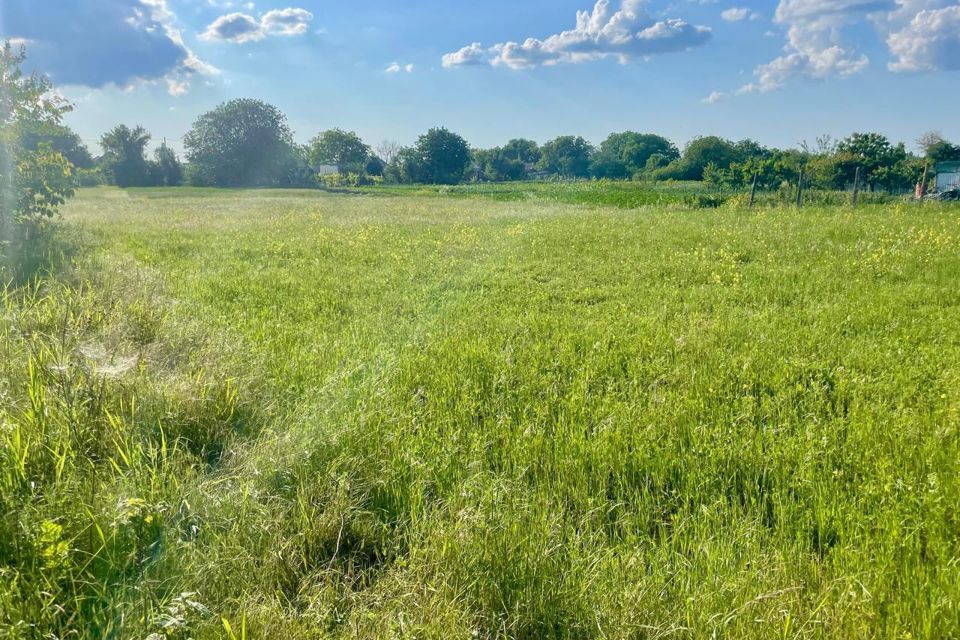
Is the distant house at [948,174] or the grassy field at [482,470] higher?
the distant house at [948,174]

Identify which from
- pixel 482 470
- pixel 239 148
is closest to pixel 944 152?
pixel 482 470

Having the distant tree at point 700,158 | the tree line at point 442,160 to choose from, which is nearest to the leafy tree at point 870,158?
the tree line at point 442,160

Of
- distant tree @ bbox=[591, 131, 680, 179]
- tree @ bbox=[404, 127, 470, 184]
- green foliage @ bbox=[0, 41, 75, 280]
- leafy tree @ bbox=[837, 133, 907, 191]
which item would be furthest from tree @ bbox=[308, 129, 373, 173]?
green foliage @ bbox=[0, 41, 75, 280]

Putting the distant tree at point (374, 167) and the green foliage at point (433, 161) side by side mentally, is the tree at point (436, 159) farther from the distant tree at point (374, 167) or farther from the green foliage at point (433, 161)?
the distant tree at point (374, 167)

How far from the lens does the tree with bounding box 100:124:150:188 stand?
8123cm

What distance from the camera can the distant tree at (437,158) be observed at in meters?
114

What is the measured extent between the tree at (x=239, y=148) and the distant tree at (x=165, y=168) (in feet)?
8.22

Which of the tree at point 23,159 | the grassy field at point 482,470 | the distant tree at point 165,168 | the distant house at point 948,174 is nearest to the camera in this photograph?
the grassy field at point 482,470

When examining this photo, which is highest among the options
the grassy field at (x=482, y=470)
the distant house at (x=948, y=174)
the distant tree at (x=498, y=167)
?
the distant tree at (x=498, y=167)

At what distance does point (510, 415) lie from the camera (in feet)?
13.9

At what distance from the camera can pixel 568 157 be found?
149625mm

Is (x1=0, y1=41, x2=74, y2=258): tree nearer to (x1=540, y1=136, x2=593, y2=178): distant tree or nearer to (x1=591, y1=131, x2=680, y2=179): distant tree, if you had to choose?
(x1=591, y1=131, x2=680, y2=179): distant tree

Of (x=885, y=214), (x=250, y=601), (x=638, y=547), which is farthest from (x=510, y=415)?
(x=885, y=214)

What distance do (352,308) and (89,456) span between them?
14.7 feet
